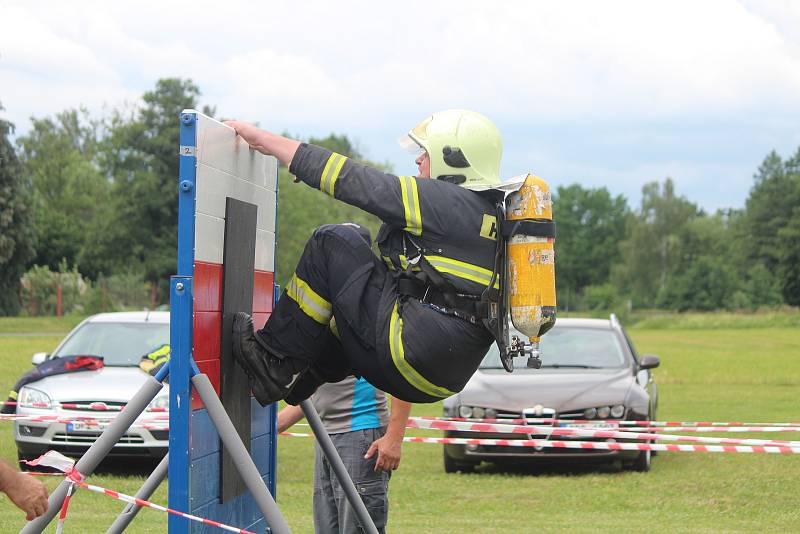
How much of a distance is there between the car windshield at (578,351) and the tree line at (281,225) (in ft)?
108

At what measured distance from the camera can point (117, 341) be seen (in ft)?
44.3

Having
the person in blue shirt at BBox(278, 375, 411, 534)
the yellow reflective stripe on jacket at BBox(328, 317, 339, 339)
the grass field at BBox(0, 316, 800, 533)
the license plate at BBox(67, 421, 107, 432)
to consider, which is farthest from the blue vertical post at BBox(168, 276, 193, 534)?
the license plate at BBox(67, 421, 107, 432)

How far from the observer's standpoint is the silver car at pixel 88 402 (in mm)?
11570

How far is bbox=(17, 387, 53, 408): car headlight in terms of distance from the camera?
12.0 m

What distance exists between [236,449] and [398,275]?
0.90 metres

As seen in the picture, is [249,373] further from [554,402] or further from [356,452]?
[554,402]

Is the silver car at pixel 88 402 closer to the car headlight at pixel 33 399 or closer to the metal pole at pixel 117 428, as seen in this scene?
the car headlight at pixel 33 399

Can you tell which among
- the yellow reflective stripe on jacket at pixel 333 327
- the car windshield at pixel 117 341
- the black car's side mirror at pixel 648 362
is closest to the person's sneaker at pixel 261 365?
the yellow reflective stripe on jacket at pixel 333 327

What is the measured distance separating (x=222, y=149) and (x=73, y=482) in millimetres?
1347

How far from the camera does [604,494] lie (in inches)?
448

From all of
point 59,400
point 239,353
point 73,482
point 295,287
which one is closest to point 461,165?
point 295,287

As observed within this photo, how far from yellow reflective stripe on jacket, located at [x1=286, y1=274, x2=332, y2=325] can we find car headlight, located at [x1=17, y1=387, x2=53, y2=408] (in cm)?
796

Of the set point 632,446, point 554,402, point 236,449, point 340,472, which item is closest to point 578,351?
point 554,402

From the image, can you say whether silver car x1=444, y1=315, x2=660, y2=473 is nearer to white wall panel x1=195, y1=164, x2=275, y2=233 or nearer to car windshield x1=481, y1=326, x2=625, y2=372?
car windshield x1=481, y1=326, x2=625, y2=372
